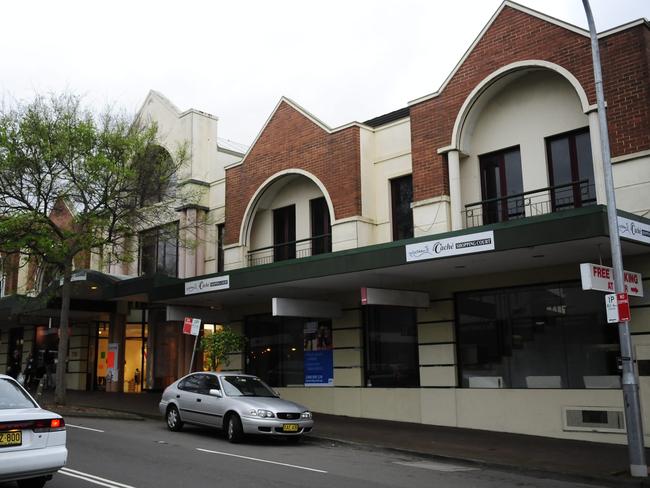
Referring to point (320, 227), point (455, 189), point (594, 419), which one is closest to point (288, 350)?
point (320, 227)

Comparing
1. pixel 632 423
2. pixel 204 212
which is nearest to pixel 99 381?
pixel 204 212

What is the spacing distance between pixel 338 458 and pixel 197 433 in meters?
4.56

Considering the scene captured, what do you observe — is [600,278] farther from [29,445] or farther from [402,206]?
[29,445]

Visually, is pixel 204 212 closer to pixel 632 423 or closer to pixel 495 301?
pixel 495 301

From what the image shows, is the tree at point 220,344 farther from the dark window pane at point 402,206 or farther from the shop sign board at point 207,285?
the dark window pane at point 402,206

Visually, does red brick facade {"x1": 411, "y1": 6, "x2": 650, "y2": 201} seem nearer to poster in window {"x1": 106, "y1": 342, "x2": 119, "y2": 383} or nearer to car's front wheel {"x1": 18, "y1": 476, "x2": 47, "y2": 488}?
car's front wheel {"x1": 18, "y1": 476, "x2": 47, "y2": 488}

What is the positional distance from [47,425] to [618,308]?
856 centimetres

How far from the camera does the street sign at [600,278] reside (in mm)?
11188

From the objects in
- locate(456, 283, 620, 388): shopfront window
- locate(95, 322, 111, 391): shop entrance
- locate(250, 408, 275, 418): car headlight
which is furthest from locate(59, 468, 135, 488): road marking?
locate(95, 322, 111, 391): shop entrance

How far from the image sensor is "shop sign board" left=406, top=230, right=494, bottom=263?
1360 cm

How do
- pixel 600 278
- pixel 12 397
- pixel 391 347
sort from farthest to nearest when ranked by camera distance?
pixel 391 347 → pixel 600 278 → pixel 12 397

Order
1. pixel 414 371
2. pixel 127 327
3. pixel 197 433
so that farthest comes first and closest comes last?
pixel 127 327
pixel 414 371
pixel 197 433

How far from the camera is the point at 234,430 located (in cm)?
1381

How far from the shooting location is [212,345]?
20.0 m
